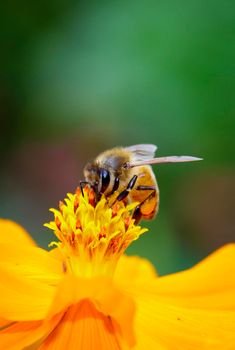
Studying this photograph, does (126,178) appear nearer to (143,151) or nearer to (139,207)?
(139,207)

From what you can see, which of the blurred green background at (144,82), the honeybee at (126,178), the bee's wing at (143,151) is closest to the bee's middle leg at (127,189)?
the honeybee at (126,178)

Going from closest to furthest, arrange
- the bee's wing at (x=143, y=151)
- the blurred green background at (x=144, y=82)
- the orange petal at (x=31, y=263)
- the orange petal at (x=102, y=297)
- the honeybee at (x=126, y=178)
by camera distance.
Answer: the orange petal at (x=102, y=297), the orange petal at (x=31, y=263), the honeybee at (x=126, y=178), the bee's wing at (x=143, y=151), the blurred green background at (x=144, y=82)

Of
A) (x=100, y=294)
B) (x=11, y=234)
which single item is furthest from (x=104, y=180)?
(x=100, y=294)

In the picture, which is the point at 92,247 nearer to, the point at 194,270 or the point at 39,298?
the point at 39,298

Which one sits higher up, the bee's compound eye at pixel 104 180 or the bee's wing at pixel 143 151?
the bee's wing at pixel 143 151

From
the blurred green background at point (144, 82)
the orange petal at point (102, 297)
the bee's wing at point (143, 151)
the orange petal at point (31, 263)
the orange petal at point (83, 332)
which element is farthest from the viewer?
the blurred green background at point (144, 82)

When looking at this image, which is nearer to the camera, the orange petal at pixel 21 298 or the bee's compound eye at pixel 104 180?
the orange petal at pixel 21 298

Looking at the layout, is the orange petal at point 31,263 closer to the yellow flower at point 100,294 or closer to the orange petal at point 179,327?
the yellow flower at point 100,294
